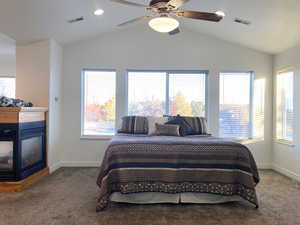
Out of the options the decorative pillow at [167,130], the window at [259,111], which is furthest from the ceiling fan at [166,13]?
the window at [259,111]

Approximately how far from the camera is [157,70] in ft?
16.4

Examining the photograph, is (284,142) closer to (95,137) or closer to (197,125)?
(197,125)

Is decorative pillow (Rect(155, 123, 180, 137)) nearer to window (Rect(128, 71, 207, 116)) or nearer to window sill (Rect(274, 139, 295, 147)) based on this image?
window (Rect(128, 71, 207, 116))

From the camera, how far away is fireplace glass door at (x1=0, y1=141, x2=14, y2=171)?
3408 millimetres

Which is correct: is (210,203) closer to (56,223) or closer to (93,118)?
(56,223)

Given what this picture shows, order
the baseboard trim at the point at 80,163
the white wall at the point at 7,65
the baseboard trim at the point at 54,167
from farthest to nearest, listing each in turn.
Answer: the white wall at the point at 7,65 < the baseboard trim at the point at 80,163 < the baseboard trim at the point at 54,167

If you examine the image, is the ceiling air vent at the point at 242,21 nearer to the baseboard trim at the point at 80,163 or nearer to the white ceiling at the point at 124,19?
the white ceiling at the point at 124,19

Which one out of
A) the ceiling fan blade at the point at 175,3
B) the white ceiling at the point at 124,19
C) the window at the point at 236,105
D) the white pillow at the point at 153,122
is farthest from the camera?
the window at the point at 236,105

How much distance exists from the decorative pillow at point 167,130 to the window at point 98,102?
137 centimetres

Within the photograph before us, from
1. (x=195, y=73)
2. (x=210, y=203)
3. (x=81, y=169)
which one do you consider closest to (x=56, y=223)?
(x=210, y=203)

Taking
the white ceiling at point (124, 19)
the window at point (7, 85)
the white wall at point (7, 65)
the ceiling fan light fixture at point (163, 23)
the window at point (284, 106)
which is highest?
the white ceiling at point (124, 19)

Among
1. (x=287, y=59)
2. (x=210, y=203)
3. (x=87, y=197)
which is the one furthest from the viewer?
(x=287, y=59)

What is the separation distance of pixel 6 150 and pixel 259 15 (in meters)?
4.36

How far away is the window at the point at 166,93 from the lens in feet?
16.6
